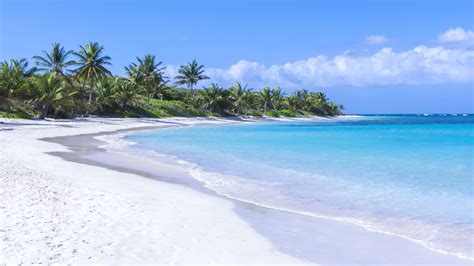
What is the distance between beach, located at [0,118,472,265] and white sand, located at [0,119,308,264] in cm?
1

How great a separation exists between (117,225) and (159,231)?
0.70 meters

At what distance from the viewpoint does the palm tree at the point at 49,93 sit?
4128 cm

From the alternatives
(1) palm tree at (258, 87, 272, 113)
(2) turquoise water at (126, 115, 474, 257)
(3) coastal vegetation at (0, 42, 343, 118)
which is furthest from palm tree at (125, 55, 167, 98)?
(2) turquoise water at (126, 115, 474, 257)

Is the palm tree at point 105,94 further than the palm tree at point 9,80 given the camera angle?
Yes

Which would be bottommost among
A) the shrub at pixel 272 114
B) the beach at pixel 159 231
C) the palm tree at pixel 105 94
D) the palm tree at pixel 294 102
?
the beach at pixel 159 231

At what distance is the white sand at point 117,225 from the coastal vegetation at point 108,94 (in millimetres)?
34198

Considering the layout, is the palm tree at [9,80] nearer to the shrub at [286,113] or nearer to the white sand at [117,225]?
the white sand at [117,225]

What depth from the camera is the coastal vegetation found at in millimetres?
41531

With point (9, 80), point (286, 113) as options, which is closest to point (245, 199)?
point (9, 80)

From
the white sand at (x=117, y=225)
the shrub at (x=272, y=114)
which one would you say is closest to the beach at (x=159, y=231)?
the white sand at (x=117, y=225)

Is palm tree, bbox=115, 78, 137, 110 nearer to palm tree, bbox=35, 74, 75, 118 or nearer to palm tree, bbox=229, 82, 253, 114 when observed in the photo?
palm tree, bbox=35, 74, 75, 118

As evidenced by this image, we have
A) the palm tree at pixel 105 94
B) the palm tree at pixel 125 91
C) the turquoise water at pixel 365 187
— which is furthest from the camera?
the palm tree at pixel 125 91

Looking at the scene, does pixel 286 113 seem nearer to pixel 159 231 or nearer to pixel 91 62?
pixel 91 62

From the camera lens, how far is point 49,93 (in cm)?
4147
